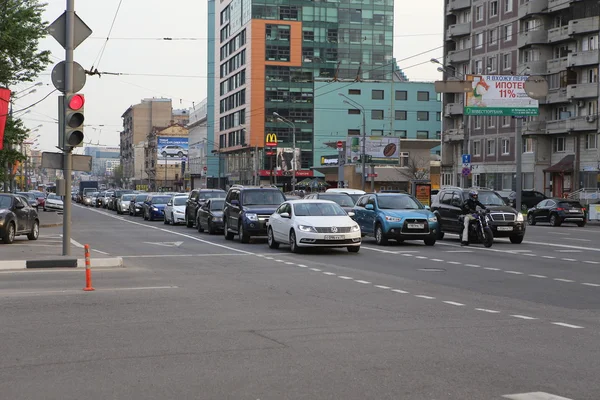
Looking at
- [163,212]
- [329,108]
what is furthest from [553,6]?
[329,108]

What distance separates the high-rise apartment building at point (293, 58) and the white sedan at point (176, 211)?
196 ft

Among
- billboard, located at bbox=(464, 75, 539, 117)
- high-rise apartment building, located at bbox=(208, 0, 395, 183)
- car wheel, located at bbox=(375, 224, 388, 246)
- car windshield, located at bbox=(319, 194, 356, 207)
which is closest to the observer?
car wheel, located at bbox=(375, 224, 388, 246)

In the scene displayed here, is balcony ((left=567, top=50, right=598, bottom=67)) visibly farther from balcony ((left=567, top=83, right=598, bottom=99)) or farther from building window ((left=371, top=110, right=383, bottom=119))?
building window ((left=371, top=110, right=383, bottom=119))

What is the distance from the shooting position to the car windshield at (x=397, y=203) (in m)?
27.2

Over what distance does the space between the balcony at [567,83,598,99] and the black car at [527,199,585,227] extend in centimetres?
2065

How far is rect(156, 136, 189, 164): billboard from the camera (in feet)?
374

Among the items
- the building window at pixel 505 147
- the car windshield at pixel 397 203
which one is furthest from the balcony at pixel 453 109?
the car windshield at pixel 397 203

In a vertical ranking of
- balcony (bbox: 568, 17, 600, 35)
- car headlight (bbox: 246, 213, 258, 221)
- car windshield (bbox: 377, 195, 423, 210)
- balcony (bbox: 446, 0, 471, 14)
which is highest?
balcony (bbox: 446, 0, 471, 14)

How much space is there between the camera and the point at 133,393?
257 inches

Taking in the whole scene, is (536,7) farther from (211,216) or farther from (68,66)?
(68,66)

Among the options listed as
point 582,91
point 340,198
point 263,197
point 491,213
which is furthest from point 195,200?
point 582,91

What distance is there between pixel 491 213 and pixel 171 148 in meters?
90.8

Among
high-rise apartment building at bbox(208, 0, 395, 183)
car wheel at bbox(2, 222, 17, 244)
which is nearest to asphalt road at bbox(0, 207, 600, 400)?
car wheel at bbox(2, 222, 17, 244)

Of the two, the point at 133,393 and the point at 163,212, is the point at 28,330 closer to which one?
the point at 133,393
